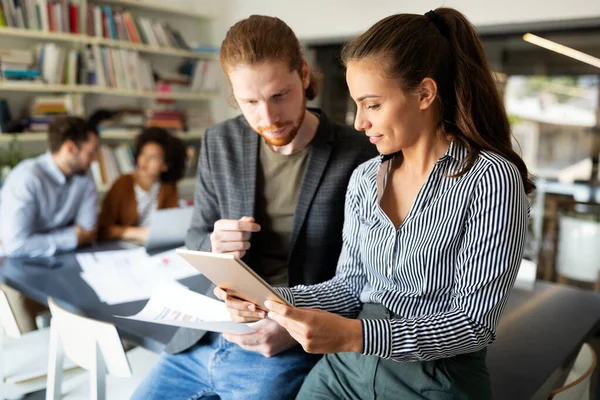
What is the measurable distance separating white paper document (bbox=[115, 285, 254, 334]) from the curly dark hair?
1.91 meters

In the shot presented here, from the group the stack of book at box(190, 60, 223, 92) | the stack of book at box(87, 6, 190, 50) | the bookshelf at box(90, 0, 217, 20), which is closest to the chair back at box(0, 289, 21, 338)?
the stack of book at box(87, 6, 190, 50)

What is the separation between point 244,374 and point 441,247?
2.00 ft

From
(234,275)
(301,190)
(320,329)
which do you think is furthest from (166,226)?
(320,329)

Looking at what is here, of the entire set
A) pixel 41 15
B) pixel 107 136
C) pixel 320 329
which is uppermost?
pixel 41 15

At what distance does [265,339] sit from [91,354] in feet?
1.76

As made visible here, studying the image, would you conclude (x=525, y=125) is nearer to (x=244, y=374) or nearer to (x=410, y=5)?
(x=410, y=5)

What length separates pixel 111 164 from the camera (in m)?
4.17

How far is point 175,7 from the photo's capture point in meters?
4.61

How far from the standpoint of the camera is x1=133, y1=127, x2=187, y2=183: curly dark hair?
3.39 metres

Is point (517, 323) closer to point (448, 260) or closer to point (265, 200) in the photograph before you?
point (448, 260)

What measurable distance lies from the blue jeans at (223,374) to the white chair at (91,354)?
108mm

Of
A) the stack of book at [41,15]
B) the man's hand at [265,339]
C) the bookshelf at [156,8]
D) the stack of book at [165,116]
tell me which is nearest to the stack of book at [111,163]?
the stack of book at [165,116]

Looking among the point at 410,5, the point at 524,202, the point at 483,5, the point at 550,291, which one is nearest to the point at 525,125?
the point at 483,5

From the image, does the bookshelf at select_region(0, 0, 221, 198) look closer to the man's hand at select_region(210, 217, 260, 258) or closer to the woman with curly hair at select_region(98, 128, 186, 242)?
the woman with curly hair at select_region(98, 128, 186, 242)
